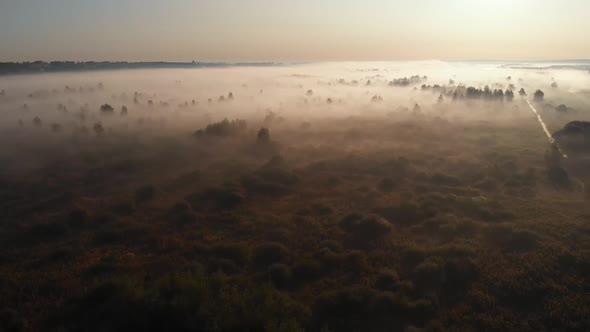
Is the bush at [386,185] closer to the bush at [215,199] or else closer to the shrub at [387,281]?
the bush at [215,199]

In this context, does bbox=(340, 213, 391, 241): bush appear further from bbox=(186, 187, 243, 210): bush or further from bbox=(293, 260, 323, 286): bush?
bbox=(186, 187, 243, 210): bush

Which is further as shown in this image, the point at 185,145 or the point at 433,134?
the point at 433,134

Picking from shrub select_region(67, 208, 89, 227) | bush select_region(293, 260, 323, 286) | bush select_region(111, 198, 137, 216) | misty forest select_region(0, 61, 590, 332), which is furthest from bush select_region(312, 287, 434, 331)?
shrub select_region(67, 208, 89, 227)

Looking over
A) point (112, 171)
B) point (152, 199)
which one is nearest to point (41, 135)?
point (112, 171)

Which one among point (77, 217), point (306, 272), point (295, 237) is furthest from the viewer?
point (77, 217)

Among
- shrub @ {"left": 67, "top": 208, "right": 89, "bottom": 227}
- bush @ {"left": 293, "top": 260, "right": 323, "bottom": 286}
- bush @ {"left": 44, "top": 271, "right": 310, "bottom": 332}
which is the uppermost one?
bush @ {"left": 44, "top": 271, "right": 310, "bottom": 332}

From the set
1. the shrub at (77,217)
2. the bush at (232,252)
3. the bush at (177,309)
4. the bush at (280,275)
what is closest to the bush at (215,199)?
the shrub at (77,217)

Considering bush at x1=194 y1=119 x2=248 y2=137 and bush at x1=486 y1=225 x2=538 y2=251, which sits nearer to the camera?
bush at x1=486 y1=225 x2=538 y2=251

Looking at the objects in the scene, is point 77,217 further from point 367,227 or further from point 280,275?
point 367,227

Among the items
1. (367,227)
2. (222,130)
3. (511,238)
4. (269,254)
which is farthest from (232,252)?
(222,130)

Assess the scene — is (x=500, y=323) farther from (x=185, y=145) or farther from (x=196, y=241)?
(x=185, y=145)

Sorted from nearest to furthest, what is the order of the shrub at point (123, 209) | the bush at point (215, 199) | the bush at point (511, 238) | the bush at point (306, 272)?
the bush at point (306, 272) → the bush at point (511, 238) → the shrub at point (123, 209) → the bush at point (215, 199)
